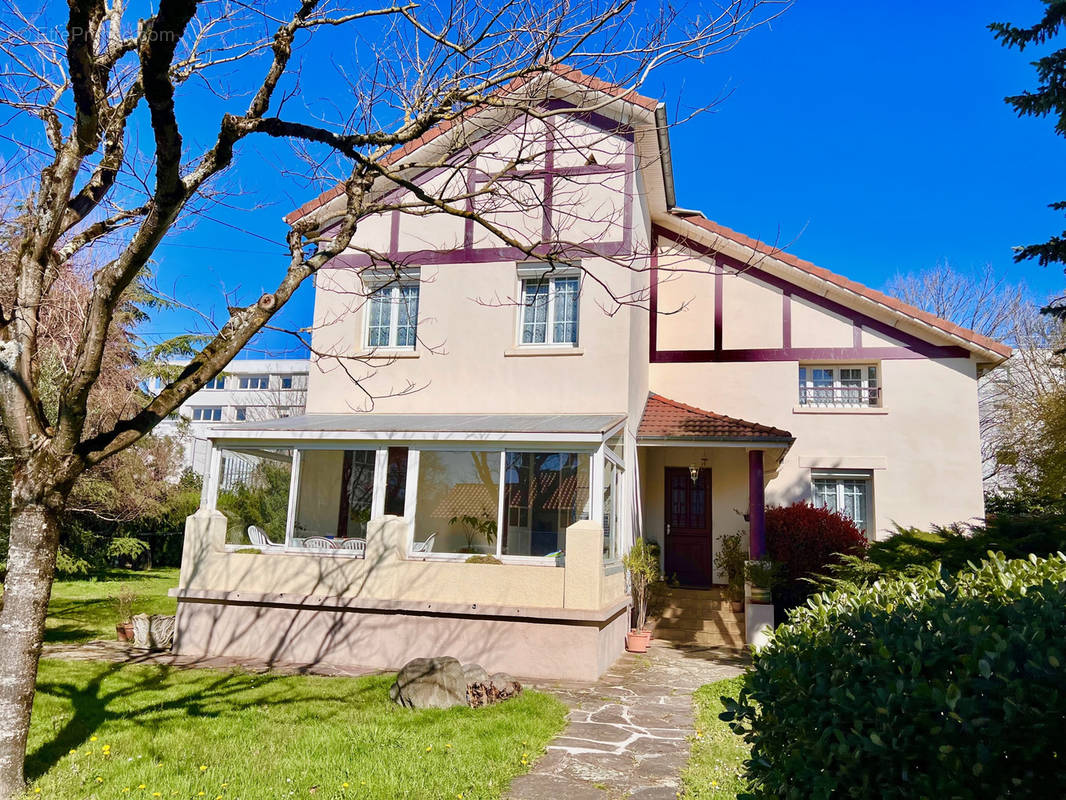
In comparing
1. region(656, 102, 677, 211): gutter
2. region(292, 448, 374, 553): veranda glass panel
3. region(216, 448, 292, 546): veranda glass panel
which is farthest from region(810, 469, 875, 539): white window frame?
region(216, 448, 292, 546): veranda glass panel

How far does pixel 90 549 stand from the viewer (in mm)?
23734

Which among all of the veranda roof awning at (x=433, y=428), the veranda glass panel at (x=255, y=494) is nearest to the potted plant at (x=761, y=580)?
the veranda roof awning at (x=433, y=428)

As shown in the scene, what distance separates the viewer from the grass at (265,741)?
601cm

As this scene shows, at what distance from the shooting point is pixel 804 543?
1540cm

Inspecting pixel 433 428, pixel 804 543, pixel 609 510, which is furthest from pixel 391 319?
pixel 804 543

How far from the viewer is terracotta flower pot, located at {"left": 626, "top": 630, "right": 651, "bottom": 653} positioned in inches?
520

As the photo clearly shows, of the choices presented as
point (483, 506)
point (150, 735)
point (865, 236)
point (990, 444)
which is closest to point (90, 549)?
point (483, 506)

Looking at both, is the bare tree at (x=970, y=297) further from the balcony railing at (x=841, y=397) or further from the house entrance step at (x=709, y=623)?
the house entrance step at (x=709, y=623)

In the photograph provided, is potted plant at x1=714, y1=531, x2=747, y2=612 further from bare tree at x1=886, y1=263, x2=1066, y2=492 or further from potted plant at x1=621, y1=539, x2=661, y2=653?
bare tree at x1=886, y1=263, x2=1066, y2=492

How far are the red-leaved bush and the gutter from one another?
7.17 m

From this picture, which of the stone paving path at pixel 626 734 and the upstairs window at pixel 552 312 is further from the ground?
the upstairs window at pixel 552 312

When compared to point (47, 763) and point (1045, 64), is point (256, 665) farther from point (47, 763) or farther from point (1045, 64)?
point (1045, 64)

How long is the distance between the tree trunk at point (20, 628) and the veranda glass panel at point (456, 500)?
285 inches

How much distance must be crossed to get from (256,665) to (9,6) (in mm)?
8874
